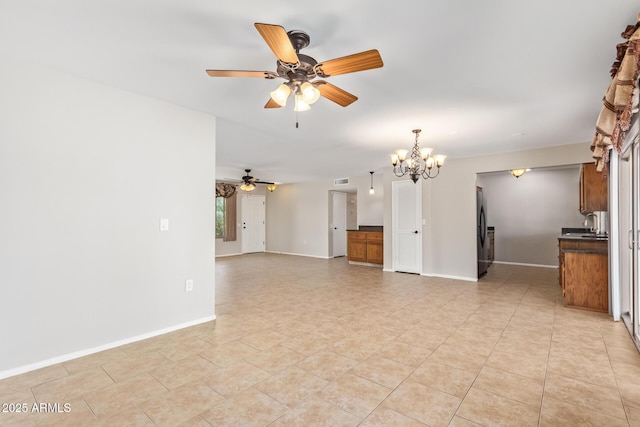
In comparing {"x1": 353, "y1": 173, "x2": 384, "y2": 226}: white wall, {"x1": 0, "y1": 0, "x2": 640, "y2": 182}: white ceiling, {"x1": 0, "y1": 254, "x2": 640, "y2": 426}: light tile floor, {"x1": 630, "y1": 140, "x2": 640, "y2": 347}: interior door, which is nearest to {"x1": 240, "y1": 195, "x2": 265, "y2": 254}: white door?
{"x1": 353, "y1": 173, "x2": 384, "y2": 226}: white wall

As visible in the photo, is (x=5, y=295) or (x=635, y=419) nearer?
(x=635, y=419)

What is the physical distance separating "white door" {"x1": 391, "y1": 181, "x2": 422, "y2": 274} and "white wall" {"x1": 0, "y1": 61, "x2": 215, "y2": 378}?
14.8 ft

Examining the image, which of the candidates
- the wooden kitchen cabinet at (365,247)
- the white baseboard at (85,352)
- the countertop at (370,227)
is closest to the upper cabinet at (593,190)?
the wooden kitchen cabinet at (365,247)

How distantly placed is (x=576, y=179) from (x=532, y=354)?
6.30m

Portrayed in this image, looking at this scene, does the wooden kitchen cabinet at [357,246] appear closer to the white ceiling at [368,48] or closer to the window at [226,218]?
the window at [226,218]

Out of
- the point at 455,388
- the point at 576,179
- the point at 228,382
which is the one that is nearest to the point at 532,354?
the point at 455,388

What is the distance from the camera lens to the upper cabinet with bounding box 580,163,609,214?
14.1ft

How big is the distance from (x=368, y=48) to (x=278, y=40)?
838mm

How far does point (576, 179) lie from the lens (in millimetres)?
7020

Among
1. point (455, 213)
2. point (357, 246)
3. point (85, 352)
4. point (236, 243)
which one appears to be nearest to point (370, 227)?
point (357, 246)

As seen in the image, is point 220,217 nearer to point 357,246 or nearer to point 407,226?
point 357,246

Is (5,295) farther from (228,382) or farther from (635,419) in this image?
(635,419)

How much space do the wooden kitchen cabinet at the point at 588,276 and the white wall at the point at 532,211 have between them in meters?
3.46

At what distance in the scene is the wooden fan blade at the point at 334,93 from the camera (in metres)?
2.19
